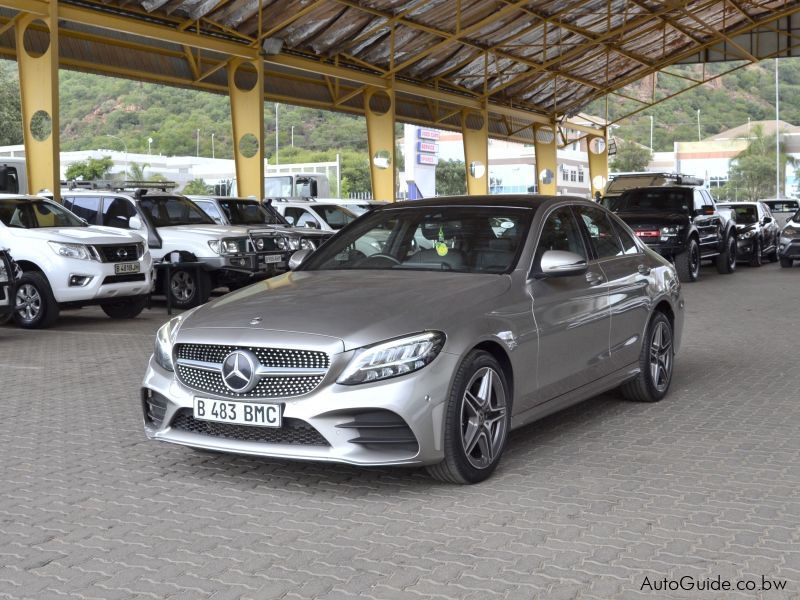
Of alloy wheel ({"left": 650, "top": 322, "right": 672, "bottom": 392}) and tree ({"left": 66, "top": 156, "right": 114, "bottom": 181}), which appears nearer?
alloy wheel ({"left": 650, "top": 322, "right": 672, "bottom": 392})

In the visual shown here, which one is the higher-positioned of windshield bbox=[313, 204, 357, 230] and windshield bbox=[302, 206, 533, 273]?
windshield bbox=[313, 204, 357, 230]

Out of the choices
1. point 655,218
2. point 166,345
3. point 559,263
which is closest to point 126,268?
point 166,345

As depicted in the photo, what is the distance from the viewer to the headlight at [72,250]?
45.2 ft

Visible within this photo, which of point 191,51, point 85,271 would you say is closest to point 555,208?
point 85,271

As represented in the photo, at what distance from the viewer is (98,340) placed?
41.2ft

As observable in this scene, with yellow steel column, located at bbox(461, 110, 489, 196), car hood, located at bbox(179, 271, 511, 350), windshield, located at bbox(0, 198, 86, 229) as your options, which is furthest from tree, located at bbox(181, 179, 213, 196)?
car hood, located at bbox(179, 271, 511, 350)

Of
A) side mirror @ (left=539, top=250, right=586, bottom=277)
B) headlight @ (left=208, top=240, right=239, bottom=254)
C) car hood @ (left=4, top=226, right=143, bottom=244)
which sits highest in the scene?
car hood @ (left=4, top=226, right=143, bottom=244)

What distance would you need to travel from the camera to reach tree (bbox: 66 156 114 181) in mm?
67794

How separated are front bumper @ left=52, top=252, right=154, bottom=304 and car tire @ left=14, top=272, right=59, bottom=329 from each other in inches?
4.4

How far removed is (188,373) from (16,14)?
15.1 m

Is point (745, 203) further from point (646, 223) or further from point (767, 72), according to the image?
point (767, 72)

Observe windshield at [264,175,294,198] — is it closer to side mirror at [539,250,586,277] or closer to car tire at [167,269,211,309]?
car tire at [167,269,211,309]

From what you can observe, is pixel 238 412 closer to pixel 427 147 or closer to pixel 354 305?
pixel 354 305

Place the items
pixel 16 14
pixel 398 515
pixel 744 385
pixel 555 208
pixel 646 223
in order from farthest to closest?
pixel 646 223
pixel 16 14
pixel 744 385
pixel 555 208
pixel 398 515
